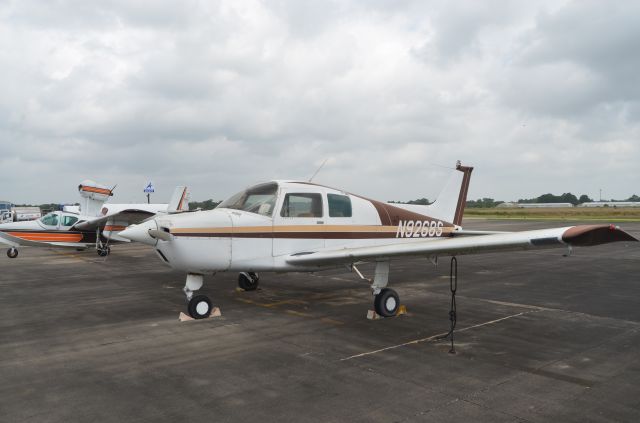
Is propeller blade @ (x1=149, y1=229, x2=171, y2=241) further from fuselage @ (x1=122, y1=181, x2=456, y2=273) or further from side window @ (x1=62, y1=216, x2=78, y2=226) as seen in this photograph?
side window @ (x1=62, y1=216, x2=78, y2=226)

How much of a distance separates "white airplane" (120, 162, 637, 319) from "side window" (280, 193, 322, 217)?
0.02 metres

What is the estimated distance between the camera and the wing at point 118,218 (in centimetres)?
1797

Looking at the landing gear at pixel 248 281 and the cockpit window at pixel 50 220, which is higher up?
the cockpit window at pixel 50 220

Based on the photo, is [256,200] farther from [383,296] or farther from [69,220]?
[69,220]

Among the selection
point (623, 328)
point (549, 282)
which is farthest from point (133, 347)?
point (549, 282)

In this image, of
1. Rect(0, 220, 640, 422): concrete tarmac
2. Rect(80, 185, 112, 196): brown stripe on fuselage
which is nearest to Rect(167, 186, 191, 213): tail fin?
Rect(80, 185, 112, 196): brown stripe on fuselage

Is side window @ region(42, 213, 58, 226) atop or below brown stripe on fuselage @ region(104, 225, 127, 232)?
atop

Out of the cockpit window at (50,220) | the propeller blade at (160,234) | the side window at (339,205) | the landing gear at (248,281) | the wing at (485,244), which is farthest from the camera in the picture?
the cockpit window at (50,220)

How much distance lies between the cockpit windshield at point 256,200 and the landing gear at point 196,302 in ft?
4.91

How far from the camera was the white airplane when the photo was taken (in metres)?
7.51

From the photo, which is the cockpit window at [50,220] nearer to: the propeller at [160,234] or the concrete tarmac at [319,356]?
the concrete tarmac at [319,356]

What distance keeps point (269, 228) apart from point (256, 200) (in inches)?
26.1

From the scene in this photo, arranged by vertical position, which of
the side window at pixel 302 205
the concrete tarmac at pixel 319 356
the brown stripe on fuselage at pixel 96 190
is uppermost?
the brown stripe on fuselage at pixel 96 190

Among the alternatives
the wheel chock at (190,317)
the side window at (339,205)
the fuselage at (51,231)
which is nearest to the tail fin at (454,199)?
the side window at (339,205)
